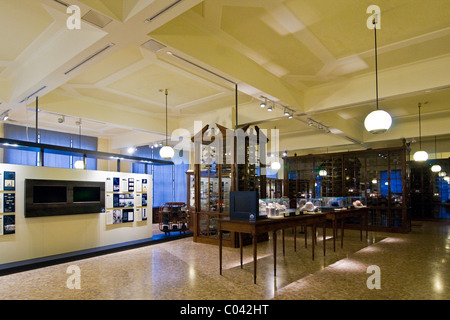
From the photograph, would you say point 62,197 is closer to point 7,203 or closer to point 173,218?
point 7,203

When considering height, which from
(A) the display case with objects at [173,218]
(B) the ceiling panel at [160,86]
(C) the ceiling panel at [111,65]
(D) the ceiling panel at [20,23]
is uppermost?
(D) the ceiling panel at [20,23]

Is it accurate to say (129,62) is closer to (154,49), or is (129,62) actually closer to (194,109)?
(154,49)

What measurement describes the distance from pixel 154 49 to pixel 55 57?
1620mm

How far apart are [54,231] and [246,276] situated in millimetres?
4252

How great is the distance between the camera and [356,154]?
400 inches

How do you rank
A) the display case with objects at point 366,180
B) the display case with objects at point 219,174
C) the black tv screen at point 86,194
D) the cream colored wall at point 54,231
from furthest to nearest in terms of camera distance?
the display case with objects at point 366,180
the display case with objects at point 219,174
the black tv screen at point 86,194
the cream colored wall at point 54,231

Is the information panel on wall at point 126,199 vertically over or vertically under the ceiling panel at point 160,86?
under

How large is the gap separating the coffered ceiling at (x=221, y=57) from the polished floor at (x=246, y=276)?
124 inches

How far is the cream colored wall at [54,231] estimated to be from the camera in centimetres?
558

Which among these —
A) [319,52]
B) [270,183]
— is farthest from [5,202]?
[270,183]

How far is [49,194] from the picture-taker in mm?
6094
